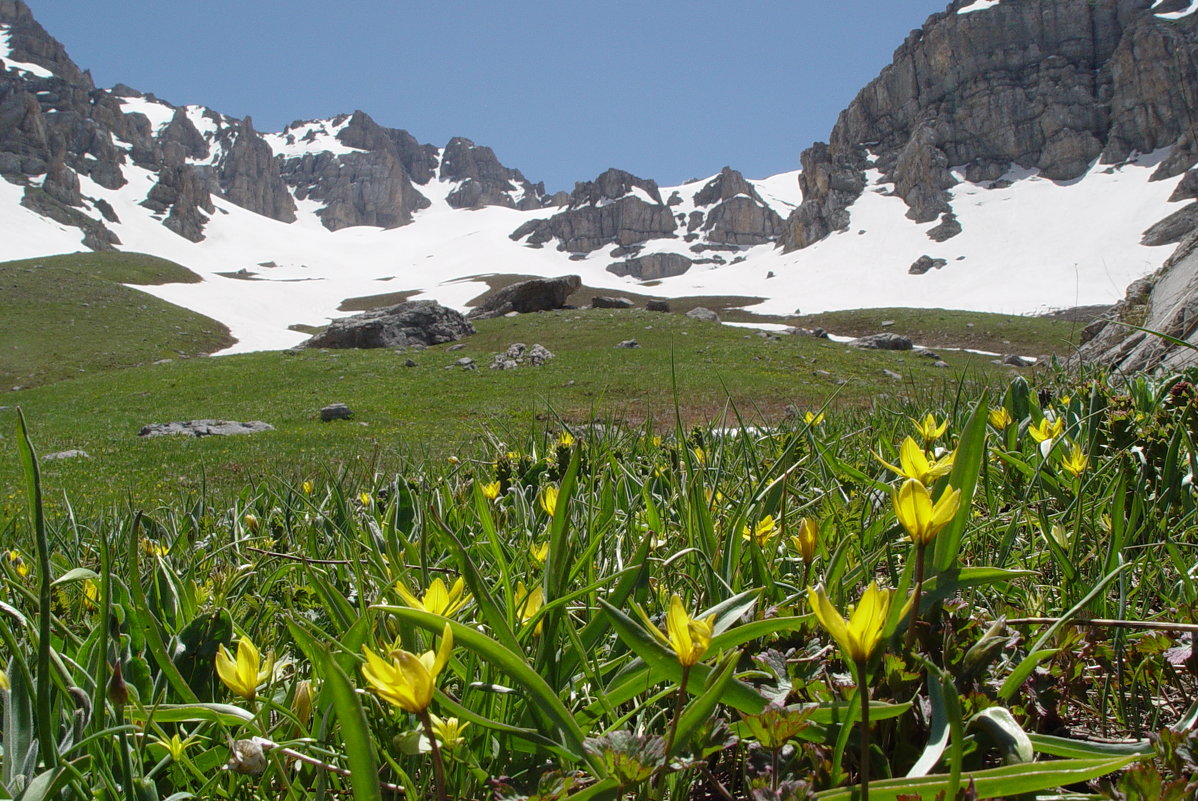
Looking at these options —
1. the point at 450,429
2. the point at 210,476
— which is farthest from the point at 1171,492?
the point at 450,429

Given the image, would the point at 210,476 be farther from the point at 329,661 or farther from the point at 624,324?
the point at 624,324

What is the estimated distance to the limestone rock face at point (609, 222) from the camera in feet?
472

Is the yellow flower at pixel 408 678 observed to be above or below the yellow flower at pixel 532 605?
above

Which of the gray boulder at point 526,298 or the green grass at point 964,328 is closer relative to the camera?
the green grass at point 964,328

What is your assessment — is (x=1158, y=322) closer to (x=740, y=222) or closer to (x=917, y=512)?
(x=917, y=512)

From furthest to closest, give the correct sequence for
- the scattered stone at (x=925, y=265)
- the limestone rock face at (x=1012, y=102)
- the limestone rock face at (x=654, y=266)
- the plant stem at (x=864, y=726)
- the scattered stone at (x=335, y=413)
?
the limestone rock face at (x=654, y=266) → the limestone rock face at (x=1012, y=102) → the scattered stone at (x=925, y=265) → the scattered stone at (x=335, y=413) → the plant stem at (x=864, y=726)

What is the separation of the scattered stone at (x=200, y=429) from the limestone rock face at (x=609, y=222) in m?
127

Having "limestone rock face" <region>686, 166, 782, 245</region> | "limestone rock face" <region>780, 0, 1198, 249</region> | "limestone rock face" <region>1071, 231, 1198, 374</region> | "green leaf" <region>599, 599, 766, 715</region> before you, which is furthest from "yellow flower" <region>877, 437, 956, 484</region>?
"limestone rock face" <region>686, 166, 782, 245</region>

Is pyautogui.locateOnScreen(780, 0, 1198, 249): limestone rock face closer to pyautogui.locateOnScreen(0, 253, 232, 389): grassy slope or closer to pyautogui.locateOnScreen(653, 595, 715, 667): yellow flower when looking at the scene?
pyautogui.locateOnScreen(0, 253, 232, 389): grassy slope

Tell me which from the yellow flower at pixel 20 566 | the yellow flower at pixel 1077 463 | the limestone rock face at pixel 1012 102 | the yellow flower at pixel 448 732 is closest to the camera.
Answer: the yellow flower at pixel 448 732

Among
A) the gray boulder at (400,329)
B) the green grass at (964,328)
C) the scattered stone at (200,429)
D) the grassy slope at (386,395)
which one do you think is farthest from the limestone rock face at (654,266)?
the scattered stone at (200,429)

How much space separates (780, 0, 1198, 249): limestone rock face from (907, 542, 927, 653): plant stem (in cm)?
10177

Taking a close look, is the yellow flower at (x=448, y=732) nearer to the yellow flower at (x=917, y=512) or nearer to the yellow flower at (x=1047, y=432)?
the yellow flower at (x=917, y=512)

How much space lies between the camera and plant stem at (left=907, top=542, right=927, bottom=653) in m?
0.78
